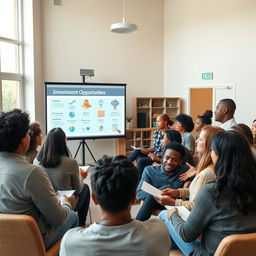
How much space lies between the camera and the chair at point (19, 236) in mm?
1476

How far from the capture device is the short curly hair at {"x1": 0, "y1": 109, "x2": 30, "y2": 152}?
1.63 meters

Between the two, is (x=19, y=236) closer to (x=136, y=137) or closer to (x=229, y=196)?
(x=229, y=196)

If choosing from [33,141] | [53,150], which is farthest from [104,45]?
[53,150]

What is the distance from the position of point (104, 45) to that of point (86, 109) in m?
1.64

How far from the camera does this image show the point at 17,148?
1.68 metres

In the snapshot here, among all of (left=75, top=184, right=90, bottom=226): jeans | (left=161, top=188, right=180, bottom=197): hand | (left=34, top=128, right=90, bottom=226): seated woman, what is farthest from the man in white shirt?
(left=34, top=128, right=90, bottom=226): seated woman

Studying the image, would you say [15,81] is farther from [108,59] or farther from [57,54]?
[108,59]

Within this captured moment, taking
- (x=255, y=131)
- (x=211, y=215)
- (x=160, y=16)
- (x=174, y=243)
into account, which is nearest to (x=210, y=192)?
(x=211, y=215)

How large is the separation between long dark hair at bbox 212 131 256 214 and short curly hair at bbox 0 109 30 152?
3.65 ft

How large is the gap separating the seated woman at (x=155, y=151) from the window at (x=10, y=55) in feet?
8.52

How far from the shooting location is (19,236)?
153 centimetres

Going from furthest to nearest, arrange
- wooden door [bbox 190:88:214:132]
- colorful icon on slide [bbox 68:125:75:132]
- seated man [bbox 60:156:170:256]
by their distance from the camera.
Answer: wooden door [bbox 190:88:214:132] < colorful icon on slide [bbox 68:125:75:132] < seated man [bbox 60:156:170:256]

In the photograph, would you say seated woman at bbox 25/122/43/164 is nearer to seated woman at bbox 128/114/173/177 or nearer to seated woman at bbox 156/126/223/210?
seated woman at bbox 156/126/223/210

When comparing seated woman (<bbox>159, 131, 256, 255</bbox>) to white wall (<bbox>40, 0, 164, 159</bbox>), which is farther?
white wall (<bbox>40, 0, 164, 159</bbox>)
